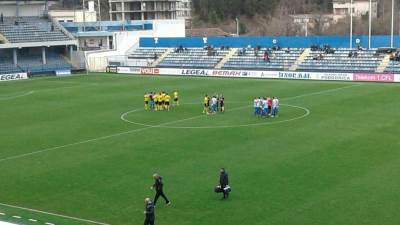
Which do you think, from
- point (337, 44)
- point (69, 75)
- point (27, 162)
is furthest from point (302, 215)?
point (69, 75)

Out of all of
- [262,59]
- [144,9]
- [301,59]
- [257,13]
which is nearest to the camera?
[301,59]

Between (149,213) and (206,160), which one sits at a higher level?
(149,213)

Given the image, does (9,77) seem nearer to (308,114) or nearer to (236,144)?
(308,114)

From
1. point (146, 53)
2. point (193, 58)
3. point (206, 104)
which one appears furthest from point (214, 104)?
point (146, 53)

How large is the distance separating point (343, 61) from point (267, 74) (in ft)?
27.6

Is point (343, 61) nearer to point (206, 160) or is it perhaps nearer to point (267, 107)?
point (267, 107)

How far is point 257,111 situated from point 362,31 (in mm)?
66458

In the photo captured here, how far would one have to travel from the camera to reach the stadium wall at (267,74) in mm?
58500

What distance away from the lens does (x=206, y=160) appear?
2675cm

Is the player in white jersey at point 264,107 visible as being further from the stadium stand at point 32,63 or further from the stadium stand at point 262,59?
the stadium stand at point 32,63

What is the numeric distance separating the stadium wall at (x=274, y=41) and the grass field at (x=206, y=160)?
71.7 ft

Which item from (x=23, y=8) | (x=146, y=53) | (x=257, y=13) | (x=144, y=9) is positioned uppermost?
(x=144, y=9)

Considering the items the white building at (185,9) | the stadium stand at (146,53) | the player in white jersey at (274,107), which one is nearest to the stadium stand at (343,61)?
the stadium stand at (146,53)

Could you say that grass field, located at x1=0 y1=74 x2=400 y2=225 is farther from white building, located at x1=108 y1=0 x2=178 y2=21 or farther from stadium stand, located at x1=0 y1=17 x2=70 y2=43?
white building, located at x1=108 y1=0 x2=178 y2=21
